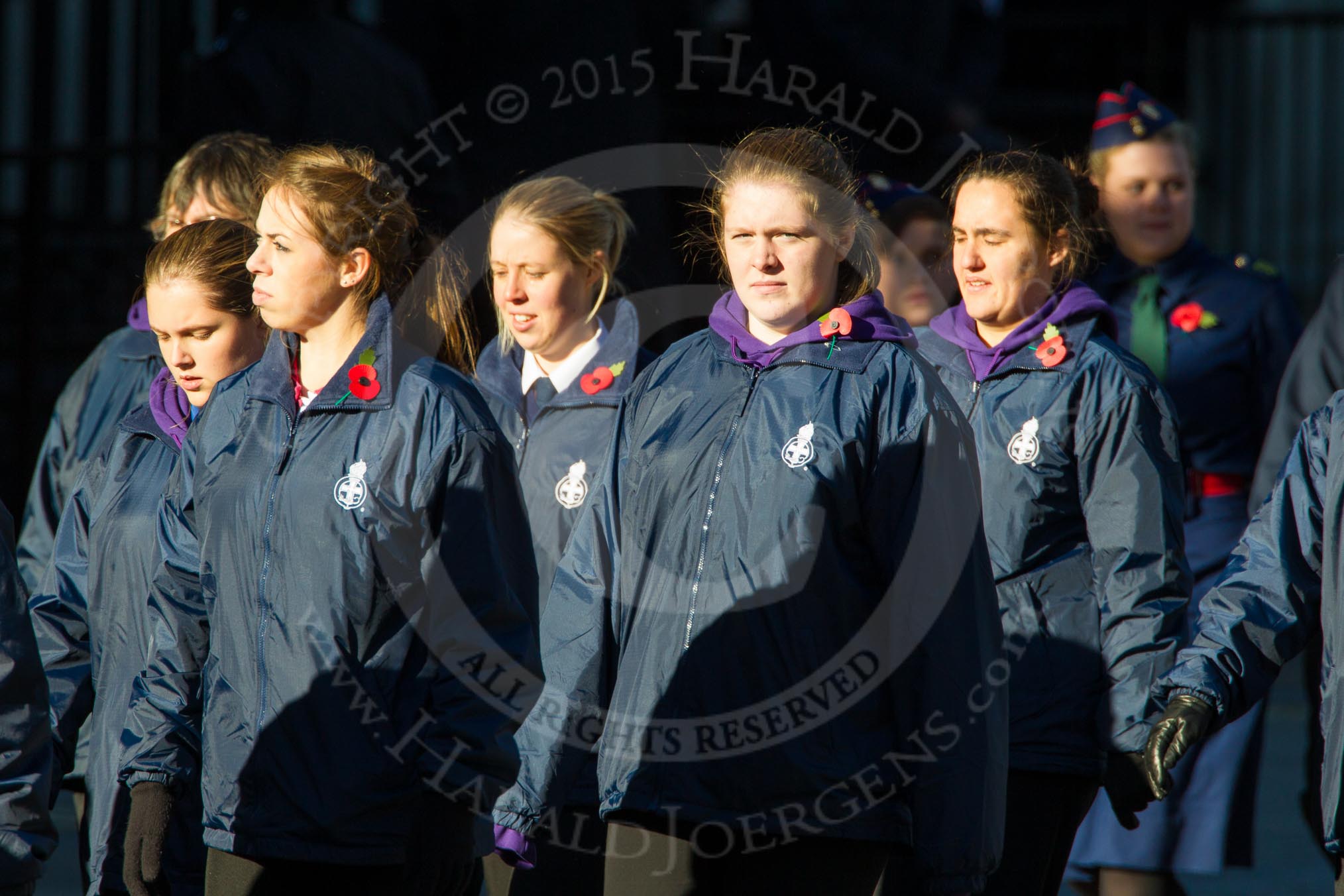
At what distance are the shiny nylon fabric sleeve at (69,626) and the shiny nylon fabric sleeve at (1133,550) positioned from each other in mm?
2086

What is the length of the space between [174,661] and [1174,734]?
1.75m

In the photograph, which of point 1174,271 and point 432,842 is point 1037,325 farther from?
point 432,842

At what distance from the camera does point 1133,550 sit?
368cm

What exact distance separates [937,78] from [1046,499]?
4.99 m

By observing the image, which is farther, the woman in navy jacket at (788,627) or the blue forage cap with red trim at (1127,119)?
the blue forage cap with red trim at (1127,119)

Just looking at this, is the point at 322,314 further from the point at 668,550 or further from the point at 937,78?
the point at 937,78

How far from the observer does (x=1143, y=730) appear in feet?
11.8

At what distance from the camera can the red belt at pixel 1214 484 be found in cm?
496

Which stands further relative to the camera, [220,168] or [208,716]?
[220,168]

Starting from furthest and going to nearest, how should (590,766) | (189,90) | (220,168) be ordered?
(189,90), (220,168), (590,766)

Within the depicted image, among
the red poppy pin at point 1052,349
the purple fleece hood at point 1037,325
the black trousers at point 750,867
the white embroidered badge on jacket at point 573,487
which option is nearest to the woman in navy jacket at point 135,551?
the white embroidered badge on jacket at point 573,487

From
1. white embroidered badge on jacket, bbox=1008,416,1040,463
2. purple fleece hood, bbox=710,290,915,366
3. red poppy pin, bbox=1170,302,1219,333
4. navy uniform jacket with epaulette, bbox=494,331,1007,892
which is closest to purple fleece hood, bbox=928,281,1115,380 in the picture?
white embroidered badge on jacket, bbox=1008,416,1040,463

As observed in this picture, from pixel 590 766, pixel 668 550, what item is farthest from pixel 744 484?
pixel 590 766

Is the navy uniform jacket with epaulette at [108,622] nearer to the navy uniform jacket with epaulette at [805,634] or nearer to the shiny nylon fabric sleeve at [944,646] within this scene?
the navy uniform jacket with epaulette at [805,634]
